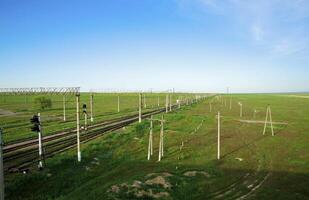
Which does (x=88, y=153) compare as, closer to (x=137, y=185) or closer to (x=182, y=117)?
(x=137, y=185)

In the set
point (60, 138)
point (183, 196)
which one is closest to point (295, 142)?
point (183, 196)

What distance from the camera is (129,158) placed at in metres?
28.9

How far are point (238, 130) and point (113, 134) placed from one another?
20.8 m

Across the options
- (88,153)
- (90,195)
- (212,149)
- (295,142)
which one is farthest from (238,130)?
(90,195)

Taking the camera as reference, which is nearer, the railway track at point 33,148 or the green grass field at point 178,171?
the green grass field at point 178,171

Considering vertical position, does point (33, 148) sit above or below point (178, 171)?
below

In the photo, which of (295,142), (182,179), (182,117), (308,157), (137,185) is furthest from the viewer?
(182,117)

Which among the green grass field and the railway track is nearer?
the green grass field

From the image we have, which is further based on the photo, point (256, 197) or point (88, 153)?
point (88, 153)

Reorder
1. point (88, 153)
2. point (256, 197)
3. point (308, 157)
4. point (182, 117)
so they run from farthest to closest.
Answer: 1. point (182, 117)
2. point (88, 153)
3. point (308, 157)
4. point (256, 197)

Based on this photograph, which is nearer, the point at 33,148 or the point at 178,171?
the point at 178,171

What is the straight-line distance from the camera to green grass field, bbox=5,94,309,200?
61.1ft

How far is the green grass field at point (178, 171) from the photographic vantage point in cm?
1861

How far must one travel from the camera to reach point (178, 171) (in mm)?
23031
